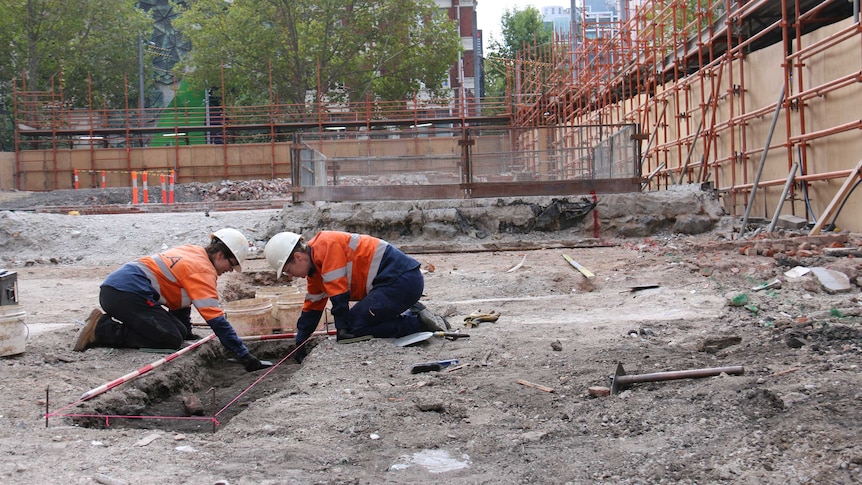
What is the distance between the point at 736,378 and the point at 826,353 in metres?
0.84

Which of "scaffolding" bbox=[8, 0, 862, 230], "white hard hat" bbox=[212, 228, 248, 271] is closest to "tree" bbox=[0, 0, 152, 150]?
"scaffolding" bbox=[8, 0, 862, 230]

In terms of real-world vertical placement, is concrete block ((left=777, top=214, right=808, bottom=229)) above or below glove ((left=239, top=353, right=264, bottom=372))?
above

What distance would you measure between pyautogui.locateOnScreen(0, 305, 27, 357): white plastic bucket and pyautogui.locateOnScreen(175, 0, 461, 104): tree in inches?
1422

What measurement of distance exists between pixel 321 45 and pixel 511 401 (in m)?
39.8

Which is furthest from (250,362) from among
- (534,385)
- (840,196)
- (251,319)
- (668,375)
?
(840,196)

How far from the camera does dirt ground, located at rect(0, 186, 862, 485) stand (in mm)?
3363

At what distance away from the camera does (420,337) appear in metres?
6.33

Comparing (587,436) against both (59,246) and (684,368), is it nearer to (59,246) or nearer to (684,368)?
(684,368)

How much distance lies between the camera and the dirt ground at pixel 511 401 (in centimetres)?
336

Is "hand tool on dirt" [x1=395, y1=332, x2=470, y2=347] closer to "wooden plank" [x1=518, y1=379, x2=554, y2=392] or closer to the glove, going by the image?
the glove

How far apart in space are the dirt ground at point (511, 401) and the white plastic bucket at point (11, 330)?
10 centimetres

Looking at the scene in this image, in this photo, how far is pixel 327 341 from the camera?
662 cm

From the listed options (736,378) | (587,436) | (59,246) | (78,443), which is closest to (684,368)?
(736,378)

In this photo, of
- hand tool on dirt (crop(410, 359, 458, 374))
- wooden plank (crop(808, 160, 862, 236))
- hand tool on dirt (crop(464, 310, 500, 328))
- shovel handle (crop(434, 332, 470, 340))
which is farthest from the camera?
wooden plank (crop(808, 160, 862, 236))
